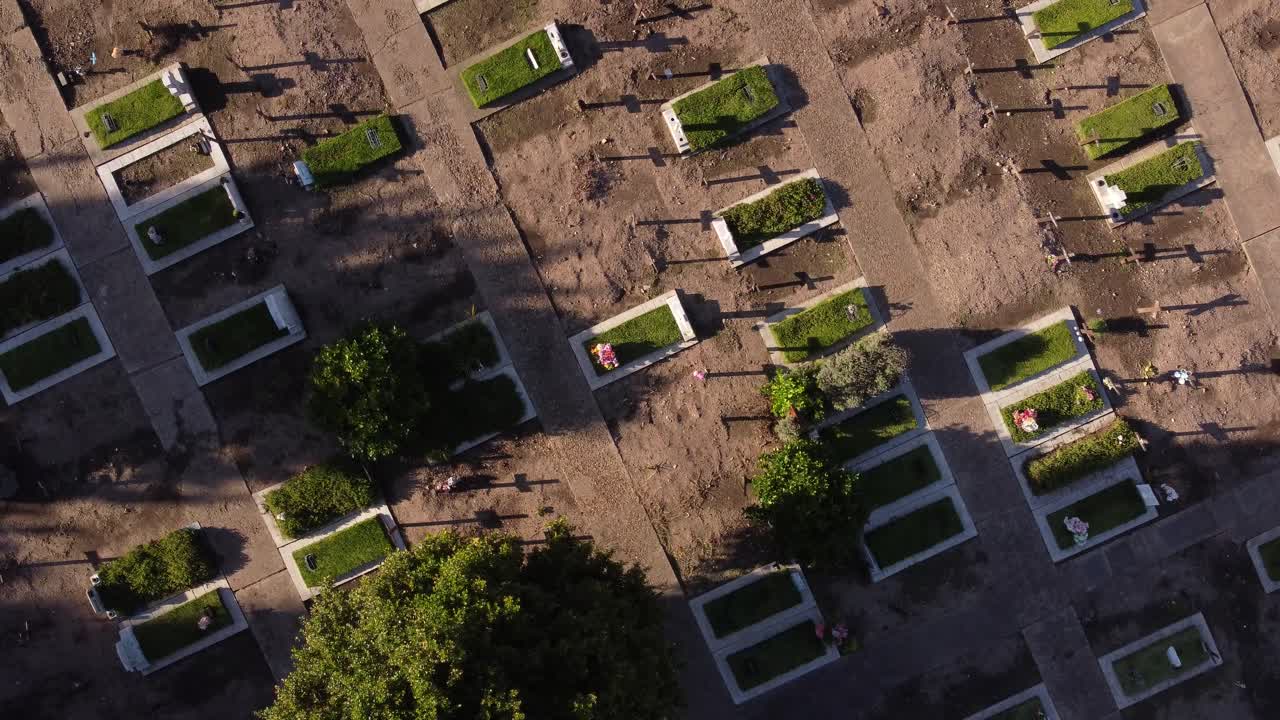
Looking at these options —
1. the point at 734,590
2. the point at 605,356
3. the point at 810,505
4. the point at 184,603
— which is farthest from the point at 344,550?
the point at 810,505

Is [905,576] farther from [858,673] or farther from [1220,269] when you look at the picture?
[1220,269]

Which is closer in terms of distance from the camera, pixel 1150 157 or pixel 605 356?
pixel 605 356

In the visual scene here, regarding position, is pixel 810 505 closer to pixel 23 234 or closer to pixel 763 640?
pixel 763 640

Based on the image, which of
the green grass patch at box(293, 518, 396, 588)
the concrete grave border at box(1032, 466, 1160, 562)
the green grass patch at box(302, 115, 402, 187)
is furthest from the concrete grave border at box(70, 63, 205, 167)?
the concrete grave border at box(1032, 466, 1160, 562)

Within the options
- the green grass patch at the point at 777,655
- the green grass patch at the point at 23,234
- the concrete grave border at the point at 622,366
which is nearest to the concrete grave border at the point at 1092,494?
the green grass patch at the point at 777,655

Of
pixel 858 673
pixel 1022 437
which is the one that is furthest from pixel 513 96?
pixel 858 673

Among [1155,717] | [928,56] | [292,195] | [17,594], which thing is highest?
[292,195]

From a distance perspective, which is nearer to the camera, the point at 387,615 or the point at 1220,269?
the point at 387,615

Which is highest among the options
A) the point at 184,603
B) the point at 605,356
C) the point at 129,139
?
the point at 129,139
